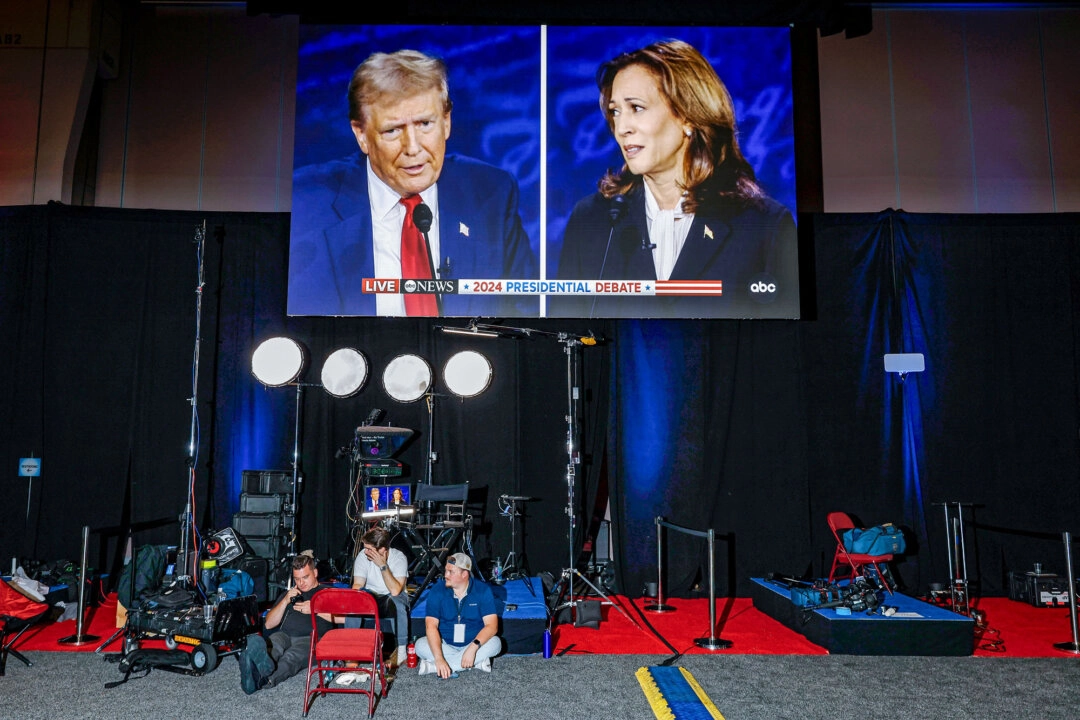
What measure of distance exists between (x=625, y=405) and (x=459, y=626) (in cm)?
307

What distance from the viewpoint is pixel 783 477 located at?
23.8 ft

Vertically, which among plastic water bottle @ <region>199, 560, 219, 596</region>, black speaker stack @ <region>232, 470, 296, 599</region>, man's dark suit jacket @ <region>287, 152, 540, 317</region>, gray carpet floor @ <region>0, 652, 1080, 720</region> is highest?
man's dark suit jacket @ <region>287, 152, 540, 317</region>

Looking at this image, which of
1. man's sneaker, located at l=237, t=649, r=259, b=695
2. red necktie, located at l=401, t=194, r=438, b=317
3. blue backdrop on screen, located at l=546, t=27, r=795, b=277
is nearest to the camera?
man's sneaker, located at l=237, t=649, r=259, b=695

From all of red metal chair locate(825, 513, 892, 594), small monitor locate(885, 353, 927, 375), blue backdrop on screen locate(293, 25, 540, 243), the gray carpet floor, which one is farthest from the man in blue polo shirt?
small monitor locate(885, 353, 927, 375)

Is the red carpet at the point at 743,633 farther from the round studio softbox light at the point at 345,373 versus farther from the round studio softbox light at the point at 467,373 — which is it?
the round studio softbox light at the point at 345,373

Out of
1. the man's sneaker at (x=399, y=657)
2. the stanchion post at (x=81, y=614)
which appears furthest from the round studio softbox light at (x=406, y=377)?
the stanchion post at (x=81, y=614)

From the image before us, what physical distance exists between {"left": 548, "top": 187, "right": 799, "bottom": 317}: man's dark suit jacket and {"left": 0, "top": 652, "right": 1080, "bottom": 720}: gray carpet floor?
2924mm

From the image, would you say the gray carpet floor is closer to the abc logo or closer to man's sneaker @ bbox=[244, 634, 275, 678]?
man's sneaker @ bbox=[244, 634, 275, 678]

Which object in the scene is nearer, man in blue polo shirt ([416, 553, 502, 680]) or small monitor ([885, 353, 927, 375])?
man in blue polo shirt ([416, 553, 502, 680])

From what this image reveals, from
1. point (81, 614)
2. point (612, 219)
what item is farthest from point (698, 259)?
point (81, 614)

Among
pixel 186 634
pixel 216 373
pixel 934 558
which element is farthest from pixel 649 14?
pixel 186 634

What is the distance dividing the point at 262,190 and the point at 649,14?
4.30 metres

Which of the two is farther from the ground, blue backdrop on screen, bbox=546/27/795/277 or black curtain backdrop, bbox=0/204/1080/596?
blue backdrop on screen, bbox=546/27/795/277

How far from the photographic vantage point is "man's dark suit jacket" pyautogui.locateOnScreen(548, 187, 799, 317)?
664 cm
